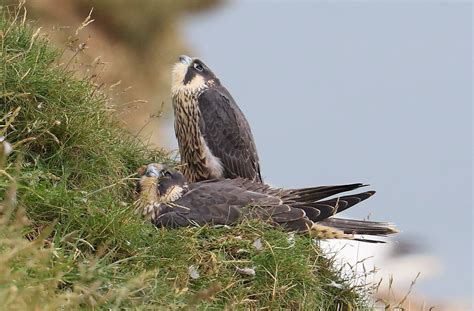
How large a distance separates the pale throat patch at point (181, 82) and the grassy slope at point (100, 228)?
86cm

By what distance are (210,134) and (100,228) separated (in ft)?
7.05

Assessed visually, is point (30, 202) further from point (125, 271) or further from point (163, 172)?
point (163, 172)

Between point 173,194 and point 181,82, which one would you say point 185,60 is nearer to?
point 181,82

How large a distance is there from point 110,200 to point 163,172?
0.87 metres

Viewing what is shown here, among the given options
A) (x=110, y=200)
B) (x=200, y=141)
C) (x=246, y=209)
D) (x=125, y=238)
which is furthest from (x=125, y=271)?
(x=200, y=141)

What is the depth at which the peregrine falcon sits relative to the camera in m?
6.22

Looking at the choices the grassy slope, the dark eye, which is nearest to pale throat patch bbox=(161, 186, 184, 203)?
the grassy slope

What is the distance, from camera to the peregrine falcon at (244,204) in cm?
622

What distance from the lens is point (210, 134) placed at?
7.43m

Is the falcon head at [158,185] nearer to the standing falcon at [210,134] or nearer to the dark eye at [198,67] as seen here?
the standing falcon at [210,134]

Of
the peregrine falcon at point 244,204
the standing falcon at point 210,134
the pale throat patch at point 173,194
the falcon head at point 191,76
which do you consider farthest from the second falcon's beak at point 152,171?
the falcon head at point 191,76

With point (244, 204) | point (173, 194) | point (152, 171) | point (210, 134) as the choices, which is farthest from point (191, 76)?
point (244, 204)

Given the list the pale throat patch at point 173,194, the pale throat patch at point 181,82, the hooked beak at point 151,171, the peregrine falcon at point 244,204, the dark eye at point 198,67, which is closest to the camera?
the peregrine falcon at point 244,204

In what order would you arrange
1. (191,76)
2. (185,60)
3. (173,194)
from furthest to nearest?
(185,60) < (191,76) < (173,194)
